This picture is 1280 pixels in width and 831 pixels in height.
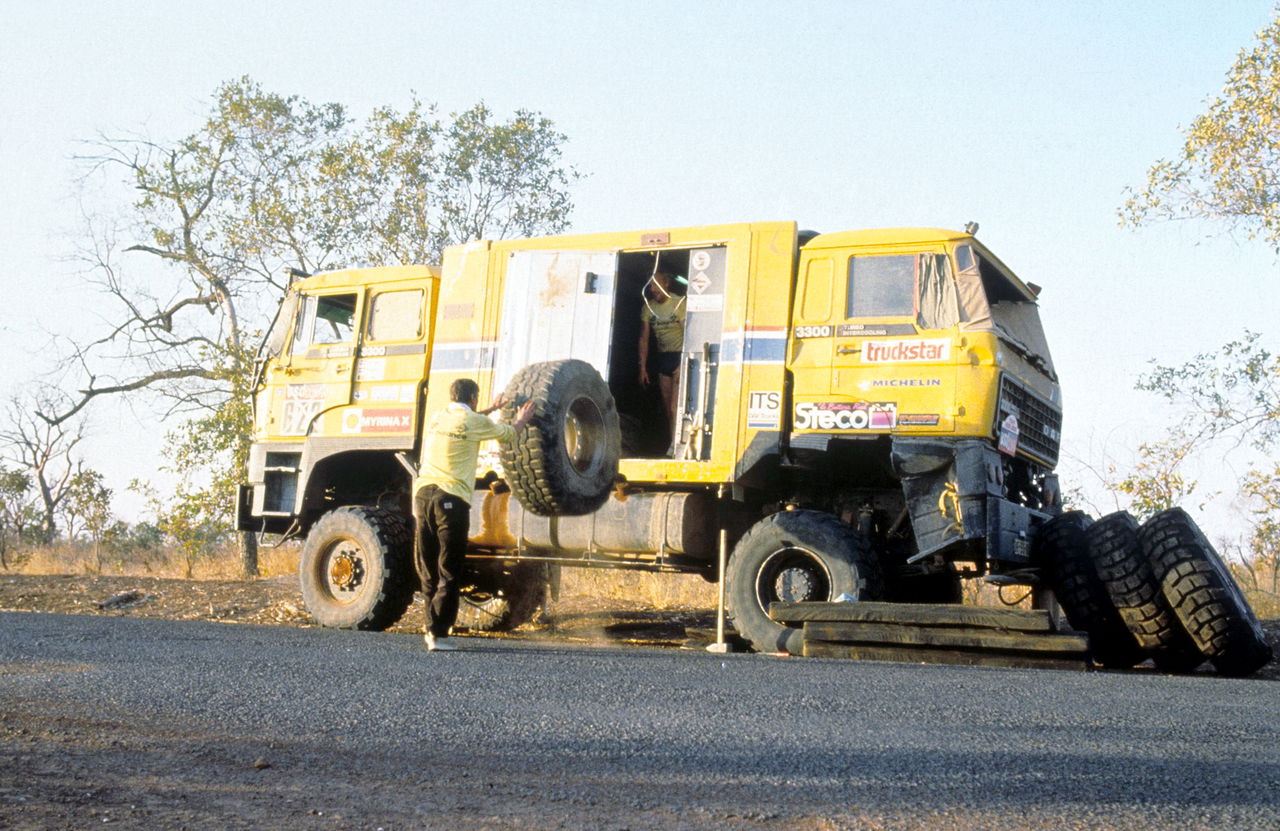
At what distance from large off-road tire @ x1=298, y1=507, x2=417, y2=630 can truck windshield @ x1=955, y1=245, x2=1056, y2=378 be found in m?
5.17

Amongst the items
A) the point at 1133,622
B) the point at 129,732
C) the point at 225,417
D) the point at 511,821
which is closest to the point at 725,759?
the point at 511,821

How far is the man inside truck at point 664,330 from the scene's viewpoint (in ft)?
35.0

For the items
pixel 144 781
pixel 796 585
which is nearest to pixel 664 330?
pixel 796 585

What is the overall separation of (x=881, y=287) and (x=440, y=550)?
150 inches

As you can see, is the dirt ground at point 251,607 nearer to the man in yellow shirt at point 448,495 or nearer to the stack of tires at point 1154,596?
the man in yellow shirt at point 448,495

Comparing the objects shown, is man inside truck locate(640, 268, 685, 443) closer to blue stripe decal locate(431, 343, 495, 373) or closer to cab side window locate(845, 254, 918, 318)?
blue stripe decal locate(431, 343, 495, 373)

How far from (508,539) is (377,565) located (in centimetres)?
115

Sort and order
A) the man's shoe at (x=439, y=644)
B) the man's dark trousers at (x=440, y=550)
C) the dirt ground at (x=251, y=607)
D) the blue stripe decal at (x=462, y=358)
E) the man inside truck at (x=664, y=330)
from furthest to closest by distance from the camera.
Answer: the dirt ground at (x=251, y=607), the blue stripe decal at (x=462, y=358), the man inside truck at (x=664, y=330), the man's dark trousers at (x=440, y=550), the man's shoe at (x=439, y=644)

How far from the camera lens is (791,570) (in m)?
9.36

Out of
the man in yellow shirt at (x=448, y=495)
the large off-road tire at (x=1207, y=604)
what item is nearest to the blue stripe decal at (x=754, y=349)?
the man in yellow shirt at (x=448, y=495)

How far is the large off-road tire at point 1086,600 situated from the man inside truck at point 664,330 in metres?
3.27

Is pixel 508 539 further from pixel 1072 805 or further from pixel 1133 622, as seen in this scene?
pixel 1072 805

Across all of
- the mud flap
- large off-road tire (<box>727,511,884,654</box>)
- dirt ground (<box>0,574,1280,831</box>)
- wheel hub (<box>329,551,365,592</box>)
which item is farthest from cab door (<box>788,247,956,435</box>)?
dirt ground (<box>0,574,1280,831</box>)

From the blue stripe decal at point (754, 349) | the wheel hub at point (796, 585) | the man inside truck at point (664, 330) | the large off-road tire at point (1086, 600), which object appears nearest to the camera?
the large off-road tire at point (1086, 600)
